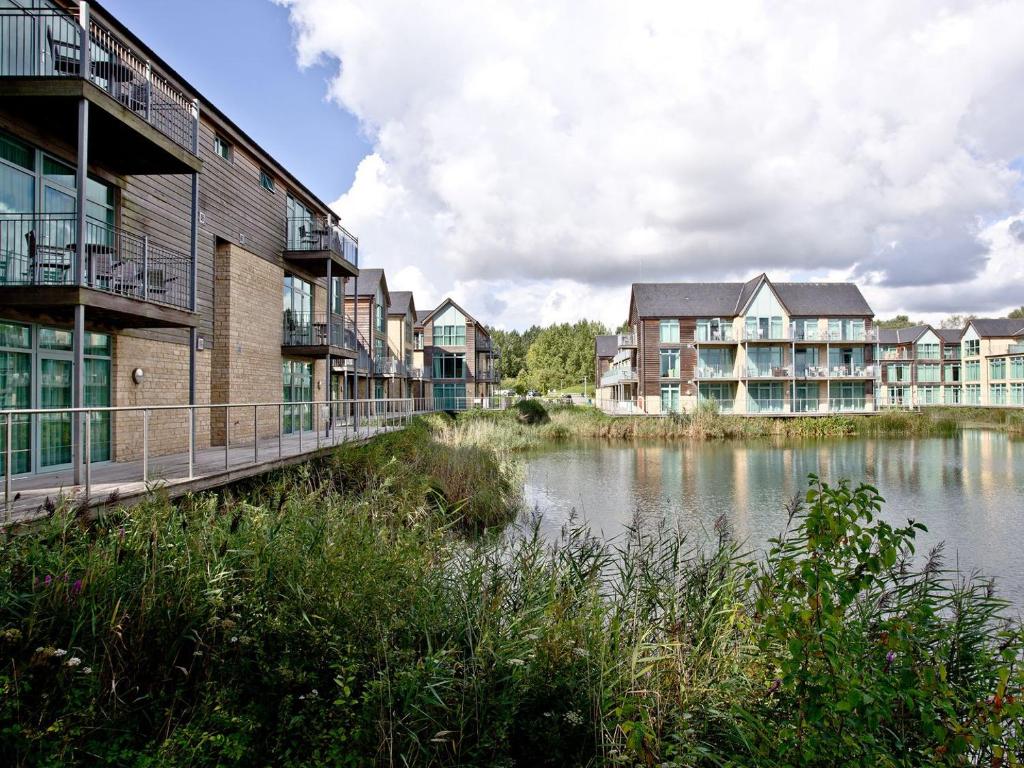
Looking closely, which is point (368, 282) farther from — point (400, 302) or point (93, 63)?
point (93, 63)

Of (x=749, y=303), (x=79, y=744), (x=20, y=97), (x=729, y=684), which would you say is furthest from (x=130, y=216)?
(x=749, y=303)

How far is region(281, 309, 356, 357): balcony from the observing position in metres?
17.3

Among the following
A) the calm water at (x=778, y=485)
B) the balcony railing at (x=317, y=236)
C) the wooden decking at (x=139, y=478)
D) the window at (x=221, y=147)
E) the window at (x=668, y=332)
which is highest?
the window at (x=221, y=147)

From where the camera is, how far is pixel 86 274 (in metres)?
8.91

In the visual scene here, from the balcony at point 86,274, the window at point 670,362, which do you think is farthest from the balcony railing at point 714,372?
the balcony at point 86,274

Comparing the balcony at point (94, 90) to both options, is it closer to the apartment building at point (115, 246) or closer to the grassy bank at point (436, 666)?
the apartment building at point (115, 246)

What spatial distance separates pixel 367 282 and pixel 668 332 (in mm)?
19291

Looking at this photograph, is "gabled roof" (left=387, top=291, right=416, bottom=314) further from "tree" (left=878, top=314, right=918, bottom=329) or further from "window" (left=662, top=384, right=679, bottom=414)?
"tree" (left=878, top=314, right=918, bottom=329)

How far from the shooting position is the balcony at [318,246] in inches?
693

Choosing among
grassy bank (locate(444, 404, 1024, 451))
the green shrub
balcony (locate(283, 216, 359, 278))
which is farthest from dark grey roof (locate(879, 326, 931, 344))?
balcony (locate(283, 216, 359, 278))

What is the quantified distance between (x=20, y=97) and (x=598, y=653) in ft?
31.2

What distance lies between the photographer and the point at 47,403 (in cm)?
893

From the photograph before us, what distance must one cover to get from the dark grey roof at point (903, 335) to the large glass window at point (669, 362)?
28.7 meters

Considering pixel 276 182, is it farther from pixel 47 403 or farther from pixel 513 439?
pixel 513 439
